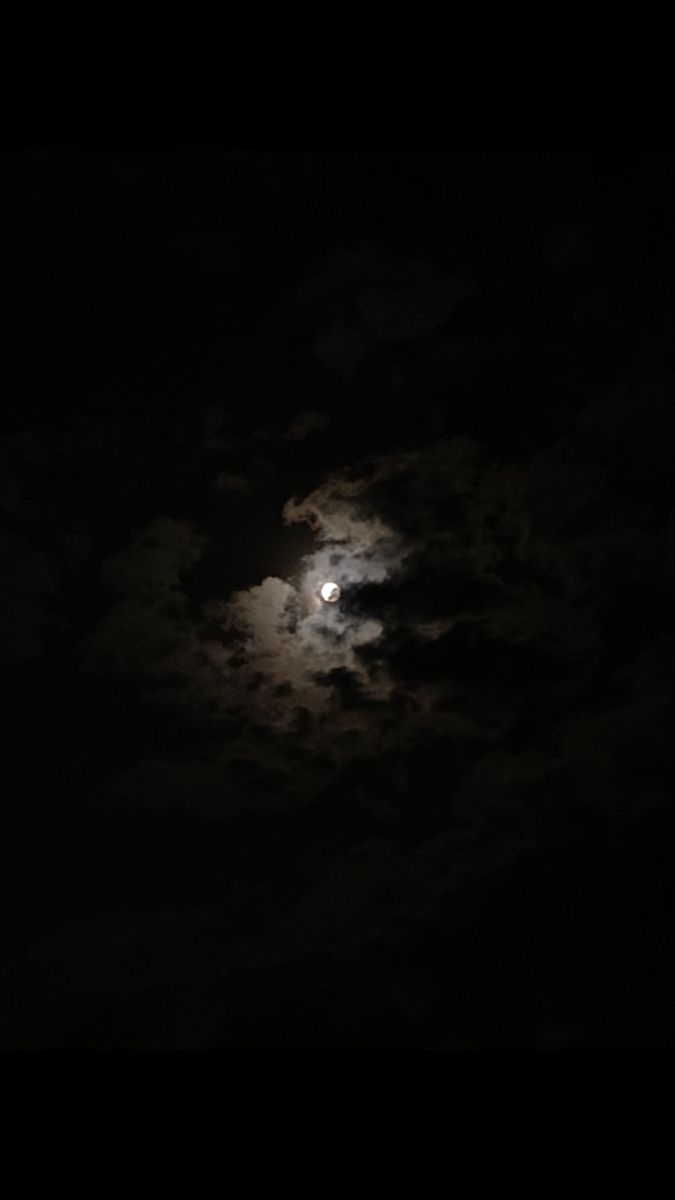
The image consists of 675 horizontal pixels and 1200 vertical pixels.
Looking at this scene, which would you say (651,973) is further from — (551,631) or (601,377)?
(601,377)

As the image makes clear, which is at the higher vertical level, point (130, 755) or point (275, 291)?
point (275, 291)

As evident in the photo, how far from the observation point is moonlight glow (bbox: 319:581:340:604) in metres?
5.95

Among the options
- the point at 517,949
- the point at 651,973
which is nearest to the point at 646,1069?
the point at 651,973

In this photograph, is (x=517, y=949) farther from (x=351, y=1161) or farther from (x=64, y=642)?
(x=64, y=642)

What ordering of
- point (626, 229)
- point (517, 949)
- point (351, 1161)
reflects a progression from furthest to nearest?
point (517, 949)
point (626, 229)
point (351, 1161)

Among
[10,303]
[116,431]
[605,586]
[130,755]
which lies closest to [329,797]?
[130,755]

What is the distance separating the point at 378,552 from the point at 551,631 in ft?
4.32

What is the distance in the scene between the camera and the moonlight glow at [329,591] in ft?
19.5

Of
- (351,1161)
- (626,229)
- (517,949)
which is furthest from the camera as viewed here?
(517,949)

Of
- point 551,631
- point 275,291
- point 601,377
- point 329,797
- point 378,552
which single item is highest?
point 275,291

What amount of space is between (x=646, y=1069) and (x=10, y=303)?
21.4 ft

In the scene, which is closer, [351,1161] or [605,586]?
[351,1161]

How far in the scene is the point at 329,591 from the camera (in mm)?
5953

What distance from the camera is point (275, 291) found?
5.85 metres
